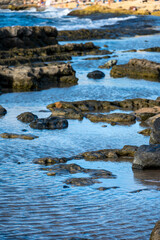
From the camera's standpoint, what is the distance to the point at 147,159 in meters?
8.56

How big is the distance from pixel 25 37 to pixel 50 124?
75.6ft

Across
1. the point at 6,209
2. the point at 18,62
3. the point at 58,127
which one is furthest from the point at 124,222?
the point at 18,62

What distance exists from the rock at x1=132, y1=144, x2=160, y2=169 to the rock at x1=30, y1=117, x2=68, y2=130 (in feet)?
14.0

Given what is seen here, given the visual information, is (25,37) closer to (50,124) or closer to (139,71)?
(139,71)

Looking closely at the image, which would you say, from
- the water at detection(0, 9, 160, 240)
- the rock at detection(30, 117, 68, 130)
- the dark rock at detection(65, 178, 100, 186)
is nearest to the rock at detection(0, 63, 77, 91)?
the water at detection(0, 9, 160, 240)

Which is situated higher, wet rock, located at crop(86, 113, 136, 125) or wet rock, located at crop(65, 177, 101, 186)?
wet rock, located at crop(65, 177, 101, 186)

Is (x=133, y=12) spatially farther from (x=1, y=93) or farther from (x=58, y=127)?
(x=58, y=127)

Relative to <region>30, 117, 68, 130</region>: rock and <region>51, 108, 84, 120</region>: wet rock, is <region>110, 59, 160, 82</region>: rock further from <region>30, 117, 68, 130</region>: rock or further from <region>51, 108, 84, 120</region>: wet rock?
<region>30, 117, 68, 130</region>: rock

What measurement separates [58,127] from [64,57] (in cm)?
1808

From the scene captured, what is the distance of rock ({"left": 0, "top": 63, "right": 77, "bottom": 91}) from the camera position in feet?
67.1

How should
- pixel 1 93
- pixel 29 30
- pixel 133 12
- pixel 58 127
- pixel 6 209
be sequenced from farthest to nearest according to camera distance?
pixel 133 12
pixel 29 30
pixel 1 93
pixel 58 127
pixel 6 209

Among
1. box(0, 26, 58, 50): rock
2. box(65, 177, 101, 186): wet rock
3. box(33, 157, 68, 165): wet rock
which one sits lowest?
box(33, 157, 68, 165): wet rock

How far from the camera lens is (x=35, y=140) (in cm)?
1120

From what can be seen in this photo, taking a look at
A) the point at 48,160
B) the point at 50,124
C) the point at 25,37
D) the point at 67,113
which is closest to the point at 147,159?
the point at 48,160
